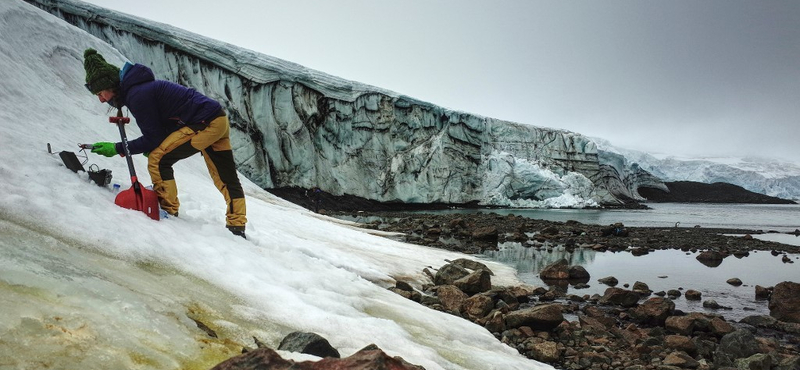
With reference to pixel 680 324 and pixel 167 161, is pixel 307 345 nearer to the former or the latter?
pixel 167 161

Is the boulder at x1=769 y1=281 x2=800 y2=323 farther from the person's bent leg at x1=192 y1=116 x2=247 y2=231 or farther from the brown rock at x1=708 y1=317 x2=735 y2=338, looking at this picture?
the person's bent leg at x1=192 y1=116 x2=247 y2=231

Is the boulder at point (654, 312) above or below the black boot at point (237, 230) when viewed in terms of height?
below

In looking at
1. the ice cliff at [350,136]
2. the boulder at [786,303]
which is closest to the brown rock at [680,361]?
the boulder at [786,303]

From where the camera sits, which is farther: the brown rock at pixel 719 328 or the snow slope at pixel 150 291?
the brown rock at pixel 719 328

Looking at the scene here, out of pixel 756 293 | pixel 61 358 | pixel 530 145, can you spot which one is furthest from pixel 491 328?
pixel 530 145

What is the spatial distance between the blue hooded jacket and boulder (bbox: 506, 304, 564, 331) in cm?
475

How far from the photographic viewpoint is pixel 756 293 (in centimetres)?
1017

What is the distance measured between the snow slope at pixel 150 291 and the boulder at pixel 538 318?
120 cm

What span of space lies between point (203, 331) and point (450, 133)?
40439 mm

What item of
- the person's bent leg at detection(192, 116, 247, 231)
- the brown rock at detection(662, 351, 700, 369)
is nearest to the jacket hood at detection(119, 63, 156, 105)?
the person's bent leg at detection(192, 116, 247, 231)

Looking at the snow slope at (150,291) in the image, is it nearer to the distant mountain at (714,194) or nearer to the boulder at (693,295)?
the boulder at (693,295)

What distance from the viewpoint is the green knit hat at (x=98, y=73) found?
159 inches

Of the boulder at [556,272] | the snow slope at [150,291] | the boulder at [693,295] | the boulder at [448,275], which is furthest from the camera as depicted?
the boulder at [556,272]

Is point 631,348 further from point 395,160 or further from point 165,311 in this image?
point 395,160
